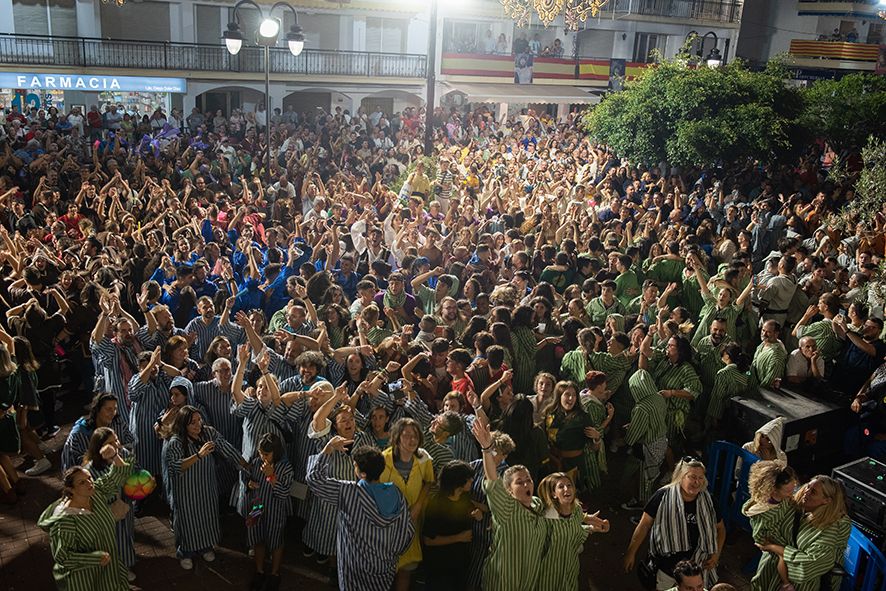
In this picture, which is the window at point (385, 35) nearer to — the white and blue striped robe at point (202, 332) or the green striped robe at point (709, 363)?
the white and blue striped robe at point (202, 332)

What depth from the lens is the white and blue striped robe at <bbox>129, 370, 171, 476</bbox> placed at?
21.8 ft

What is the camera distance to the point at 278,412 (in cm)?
614

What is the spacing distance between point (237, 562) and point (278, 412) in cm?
128

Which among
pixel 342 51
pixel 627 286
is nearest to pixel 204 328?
pixel 627 286

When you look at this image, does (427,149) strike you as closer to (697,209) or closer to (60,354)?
(697,209)

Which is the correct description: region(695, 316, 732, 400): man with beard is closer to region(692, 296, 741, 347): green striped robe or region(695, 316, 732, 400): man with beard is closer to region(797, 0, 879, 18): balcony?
region(692, 296, 741, 347): green striped robe

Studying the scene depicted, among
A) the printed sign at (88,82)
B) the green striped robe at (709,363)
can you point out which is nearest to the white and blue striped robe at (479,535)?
the green striped robe at (709,363)

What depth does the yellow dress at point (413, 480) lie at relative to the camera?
5.34 m

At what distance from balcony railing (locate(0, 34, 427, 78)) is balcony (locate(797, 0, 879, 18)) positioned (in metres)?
22.8

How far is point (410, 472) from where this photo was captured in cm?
539

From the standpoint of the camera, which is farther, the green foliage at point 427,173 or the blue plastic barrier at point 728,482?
the green foliage at point 427,173

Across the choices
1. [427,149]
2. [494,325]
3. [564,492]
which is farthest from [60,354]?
[427,149]

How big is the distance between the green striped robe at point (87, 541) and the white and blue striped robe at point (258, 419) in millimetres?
995

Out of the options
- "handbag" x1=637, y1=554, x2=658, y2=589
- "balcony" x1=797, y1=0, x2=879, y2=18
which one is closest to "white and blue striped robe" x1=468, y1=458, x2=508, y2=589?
"handbag" x1=637, y1=554, x2=658, y2=589
